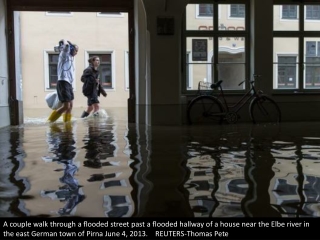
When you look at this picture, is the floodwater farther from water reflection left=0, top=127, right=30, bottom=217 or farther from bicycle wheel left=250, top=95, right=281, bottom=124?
bicycle wheel left=250, top=95, right=281, bottom=124

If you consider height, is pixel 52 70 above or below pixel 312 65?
above

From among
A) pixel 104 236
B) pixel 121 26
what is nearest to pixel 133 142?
pixel 104 236

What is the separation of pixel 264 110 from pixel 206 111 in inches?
61.7

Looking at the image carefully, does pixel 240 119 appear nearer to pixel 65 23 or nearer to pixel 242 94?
pixel 242 94

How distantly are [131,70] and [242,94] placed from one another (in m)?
3.13

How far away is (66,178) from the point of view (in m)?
4.38

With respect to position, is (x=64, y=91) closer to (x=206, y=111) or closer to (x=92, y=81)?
(x=92, y=81)

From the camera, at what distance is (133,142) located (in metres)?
7.36

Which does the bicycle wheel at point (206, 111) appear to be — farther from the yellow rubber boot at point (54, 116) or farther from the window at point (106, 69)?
the window at point (106, 69)

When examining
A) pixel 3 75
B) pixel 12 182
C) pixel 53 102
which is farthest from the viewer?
pixel 53 102

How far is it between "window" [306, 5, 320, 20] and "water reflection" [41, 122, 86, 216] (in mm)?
8106

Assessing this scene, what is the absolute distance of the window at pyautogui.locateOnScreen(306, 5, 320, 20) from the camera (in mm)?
12250
